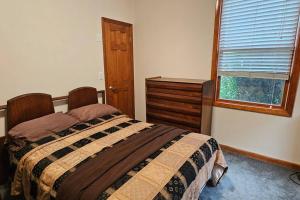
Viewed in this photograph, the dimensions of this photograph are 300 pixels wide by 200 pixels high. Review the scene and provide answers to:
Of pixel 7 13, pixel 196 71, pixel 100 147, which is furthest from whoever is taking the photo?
pixel 196 71

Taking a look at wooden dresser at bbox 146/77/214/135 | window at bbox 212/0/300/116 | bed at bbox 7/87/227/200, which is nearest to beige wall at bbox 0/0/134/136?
bed at bbox 7/87/227/200

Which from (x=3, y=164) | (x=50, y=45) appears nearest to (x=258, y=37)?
(x=50, y=45)

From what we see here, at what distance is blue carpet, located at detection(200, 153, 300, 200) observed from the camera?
6.51ft

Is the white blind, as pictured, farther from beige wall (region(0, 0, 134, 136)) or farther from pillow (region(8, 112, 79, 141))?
pillow (region(8, 112, 79, 141))

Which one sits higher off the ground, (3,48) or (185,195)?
(3,48)

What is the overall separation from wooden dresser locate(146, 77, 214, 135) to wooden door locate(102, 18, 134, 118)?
2.28ft

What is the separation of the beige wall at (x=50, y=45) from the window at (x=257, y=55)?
5.98 ft

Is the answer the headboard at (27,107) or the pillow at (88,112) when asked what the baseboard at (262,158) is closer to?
the pillow at (88,112)

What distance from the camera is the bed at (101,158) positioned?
1265 millimetres

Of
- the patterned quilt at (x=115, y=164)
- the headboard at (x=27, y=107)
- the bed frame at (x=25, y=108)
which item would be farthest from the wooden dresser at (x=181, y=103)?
the headboard at (x=27, y=107)

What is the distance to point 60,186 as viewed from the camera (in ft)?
4.28

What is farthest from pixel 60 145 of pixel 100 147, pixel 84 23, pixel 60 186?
pixel 84 23

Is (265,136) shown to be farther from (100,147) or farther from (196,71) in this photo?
(100,147)

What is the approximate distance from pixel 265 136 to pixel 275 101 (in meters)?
0.50
